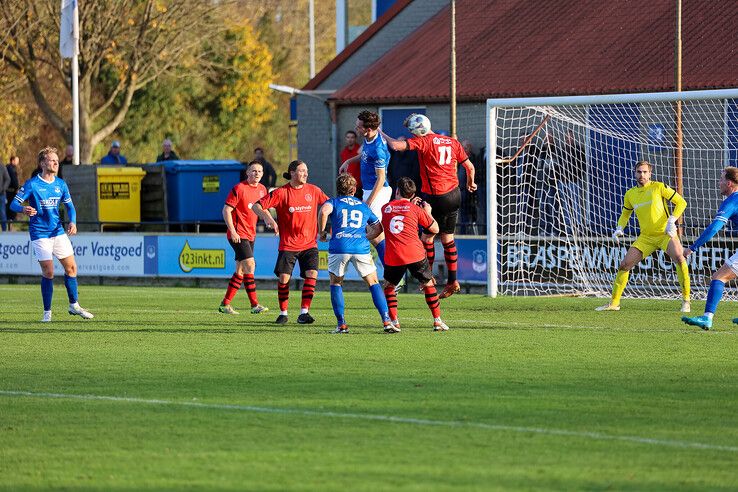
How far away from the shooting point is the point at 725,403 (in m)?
9.50

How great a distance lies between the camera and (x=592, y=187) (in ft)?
73.1

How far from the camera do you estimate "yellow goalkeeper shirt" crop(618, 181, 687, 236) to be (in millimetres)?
16500

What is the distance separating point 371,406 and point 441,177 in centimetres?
720

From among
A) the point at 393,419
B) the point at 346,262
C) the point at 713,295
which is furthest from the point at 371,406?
the point at 713,295

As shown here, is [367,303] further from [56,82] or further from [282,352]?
[56,82]

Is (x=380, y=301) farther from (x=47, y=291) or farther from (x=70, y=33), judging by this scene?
(x=70, y=33)

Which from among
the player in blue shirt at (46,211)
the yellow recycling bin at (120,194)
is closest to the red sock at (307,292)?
the player in blue shirt at (46,211)

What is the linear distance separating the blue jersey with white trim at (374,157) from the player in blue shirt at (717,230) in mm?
3912

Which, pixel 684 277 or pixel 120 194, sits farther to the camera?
pixel 120 194

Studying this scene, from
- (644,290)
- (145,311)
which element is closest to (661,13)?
(644,290)

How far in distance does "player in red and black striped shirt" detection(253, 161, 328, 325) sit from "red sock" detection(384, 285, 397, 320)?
131 centimetres

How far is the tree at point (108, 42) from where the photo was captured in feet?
133

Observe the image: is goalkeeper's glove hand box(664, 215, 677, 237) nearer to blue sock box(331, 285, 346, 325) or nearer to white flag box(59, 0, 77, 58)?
blue sock box(331, 285, 346, 325)

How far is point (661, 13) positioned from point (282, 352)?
20.8 m
